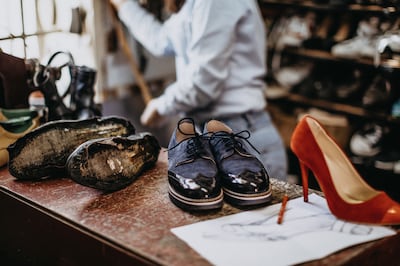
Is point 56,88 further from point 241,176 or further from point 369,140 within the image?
point 369,140

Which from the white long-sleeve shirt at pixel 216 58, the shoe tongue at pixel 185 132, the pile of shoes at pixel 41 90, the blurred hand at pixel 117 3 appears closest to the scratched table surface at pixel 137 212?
the shoe tongue at pixel 185 132

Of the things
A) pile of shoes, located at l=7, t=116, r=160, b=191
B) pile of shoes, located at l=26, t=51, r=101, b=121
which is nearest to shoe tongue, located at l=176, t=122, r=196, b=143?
pile of shoes, located at l=7, t=116, r=160, b=191

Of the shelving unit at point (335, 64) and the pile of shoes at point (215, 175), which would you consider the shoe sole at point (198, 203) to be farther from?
the shelving unit at point (335, 64)

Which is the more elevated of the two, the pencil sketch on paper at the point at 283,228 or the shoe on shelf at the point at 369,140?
the pencil sketch on paper at the point at 283,228

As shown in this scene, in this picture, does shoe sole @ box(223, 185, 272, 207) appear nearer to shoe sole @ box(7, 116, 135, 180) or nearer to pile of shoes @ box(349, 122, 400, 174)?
shoe sole @ box(7, 116, 135, 180)

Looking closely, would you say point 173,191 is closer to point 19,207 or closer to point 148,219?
point 148,219

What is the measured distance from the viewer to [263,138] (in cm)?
207

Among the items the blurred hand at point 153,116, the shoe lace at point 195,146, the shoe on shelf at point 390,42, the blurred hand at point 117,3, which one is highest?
the blurred hand at point 117,3

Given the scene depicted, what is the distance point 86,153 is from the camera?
139 cm

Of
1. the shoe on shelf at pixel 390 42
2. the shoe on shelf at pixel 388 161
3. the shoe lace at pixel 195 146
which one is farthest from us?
the shoe on shelf at pixel 388 161

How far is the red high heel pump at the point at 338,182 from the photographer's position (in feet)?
4.13

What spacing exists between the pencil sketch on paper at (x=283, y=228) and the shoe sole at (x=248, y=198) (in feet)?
0.13

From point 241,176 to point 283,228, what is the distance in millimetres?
149

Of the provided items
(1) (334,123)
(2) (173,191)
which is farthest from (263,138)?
(1) (334,123)
